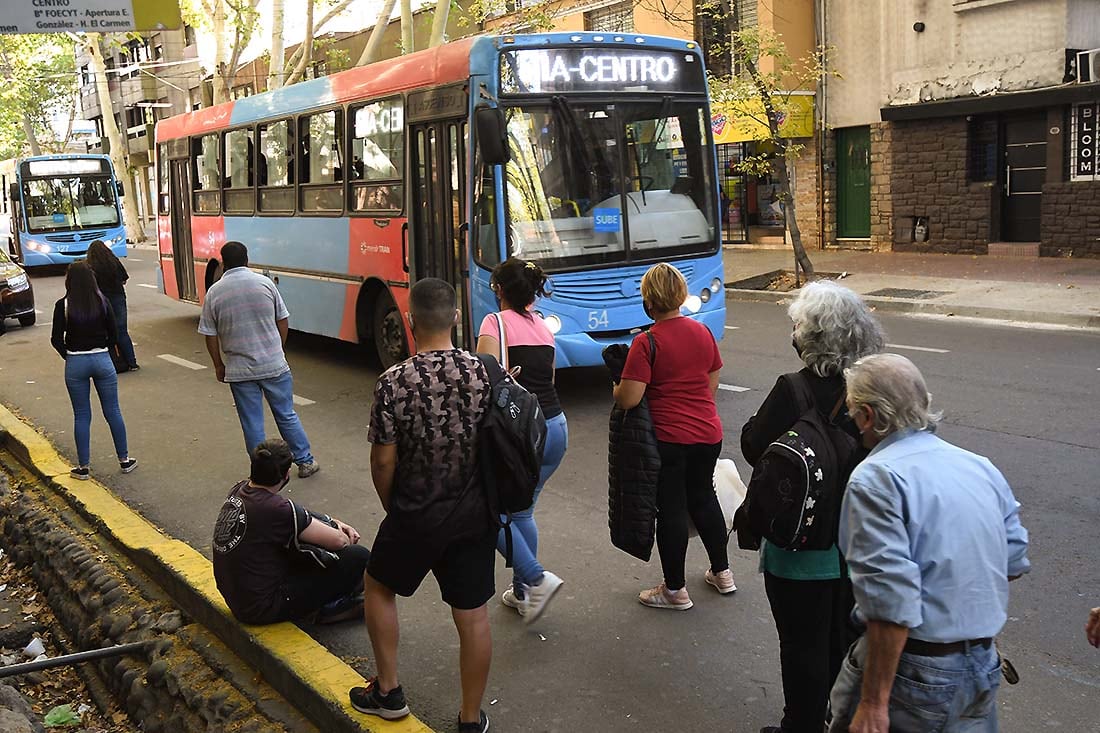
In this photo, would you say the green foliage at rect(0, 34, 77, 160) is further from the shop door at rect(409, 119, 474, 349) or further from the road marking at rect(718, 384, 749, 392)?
the road marking at rect(718, 384, 749, 392)

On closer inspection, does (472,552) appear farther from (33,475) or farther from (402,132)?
(402,132)

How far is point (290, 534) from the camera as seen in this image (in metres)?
5.06

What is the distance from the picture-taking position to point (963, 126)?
66.3ft

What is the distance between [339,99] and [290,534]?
768cm

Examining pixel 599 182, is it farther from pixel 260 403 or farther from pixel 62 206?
pixel 62 206

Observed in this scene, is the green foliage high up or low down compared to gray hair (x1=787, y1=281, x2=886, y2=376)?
up

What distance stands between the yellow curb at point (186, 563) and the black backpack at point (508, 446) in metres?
0.94

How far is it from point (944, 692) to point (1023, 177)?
19018 millimetres

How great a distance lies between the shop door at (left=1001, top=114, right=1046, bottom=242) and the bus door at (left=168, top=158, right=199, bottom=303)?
1413 cm

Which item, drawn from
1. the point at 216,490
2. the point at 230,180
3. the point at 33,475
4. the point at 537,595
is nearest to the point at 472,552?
the point at 537,595

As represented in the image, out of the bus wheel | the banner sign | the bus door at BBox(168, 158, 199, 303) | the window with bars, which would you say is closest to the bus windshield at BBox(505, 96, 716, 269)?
the bus wheel

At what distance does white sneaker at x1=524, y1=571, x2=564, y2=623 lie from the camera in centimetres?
504

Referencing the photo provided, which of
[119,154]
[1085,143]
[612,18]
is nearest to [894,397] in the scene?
[1085,143]

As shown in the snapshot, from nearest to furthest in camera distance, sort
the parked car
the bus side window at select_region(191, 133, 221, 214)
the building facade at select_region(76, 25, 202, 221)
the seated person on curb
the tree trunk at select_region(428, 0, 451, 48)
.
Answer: the seated person on curb, the bus side window at select_region(191, 133, 221, 214), the parked car, the tree trunk at select_region(428, 0, 451, 48), the building facade at select_region(76, 25, 202, 221)
